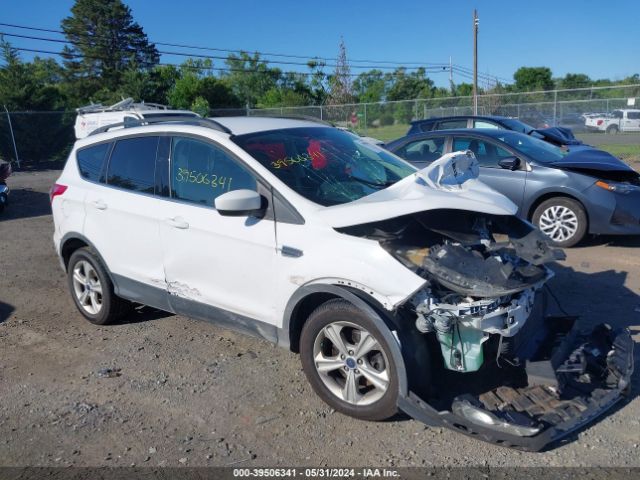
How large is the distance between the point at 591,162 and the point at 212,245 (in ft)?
18.5

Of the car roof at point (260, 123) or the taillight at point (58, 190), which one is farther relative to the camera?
the taillight at point (58, 190)

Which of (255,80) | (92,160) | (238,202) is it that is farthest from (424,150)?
(255,80)

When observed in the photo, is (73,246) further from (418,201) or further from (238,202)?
(418,201)

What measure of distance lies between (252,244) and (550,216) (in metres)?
5.06

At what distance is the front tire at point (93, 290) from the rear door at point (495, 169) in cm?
511

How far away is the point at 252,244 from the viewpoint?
391cm

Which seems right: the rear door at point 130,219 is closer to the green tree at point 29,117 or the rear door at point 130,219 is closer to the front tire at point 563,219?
the front tire at point 563,219

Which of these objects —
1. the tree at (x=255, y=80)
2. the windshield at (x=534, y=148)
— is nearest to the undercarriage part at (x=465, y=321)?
the windshield at (x=534, y=148)

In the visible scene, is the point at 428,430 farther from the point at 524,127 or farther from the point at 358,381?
the point at 524,127

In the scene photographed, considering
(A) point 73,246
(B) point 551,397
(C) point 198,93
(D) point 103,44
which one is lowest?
(B) point 551,397

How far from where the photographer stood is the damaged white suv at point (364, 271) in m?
3.28

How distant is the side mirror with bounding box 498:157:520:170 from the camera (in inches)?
301

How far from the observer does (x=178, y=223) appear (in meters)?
4.34

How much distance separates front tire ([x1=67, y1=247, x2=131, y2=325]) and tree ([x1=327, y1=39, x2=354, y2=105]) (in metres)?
42.7
